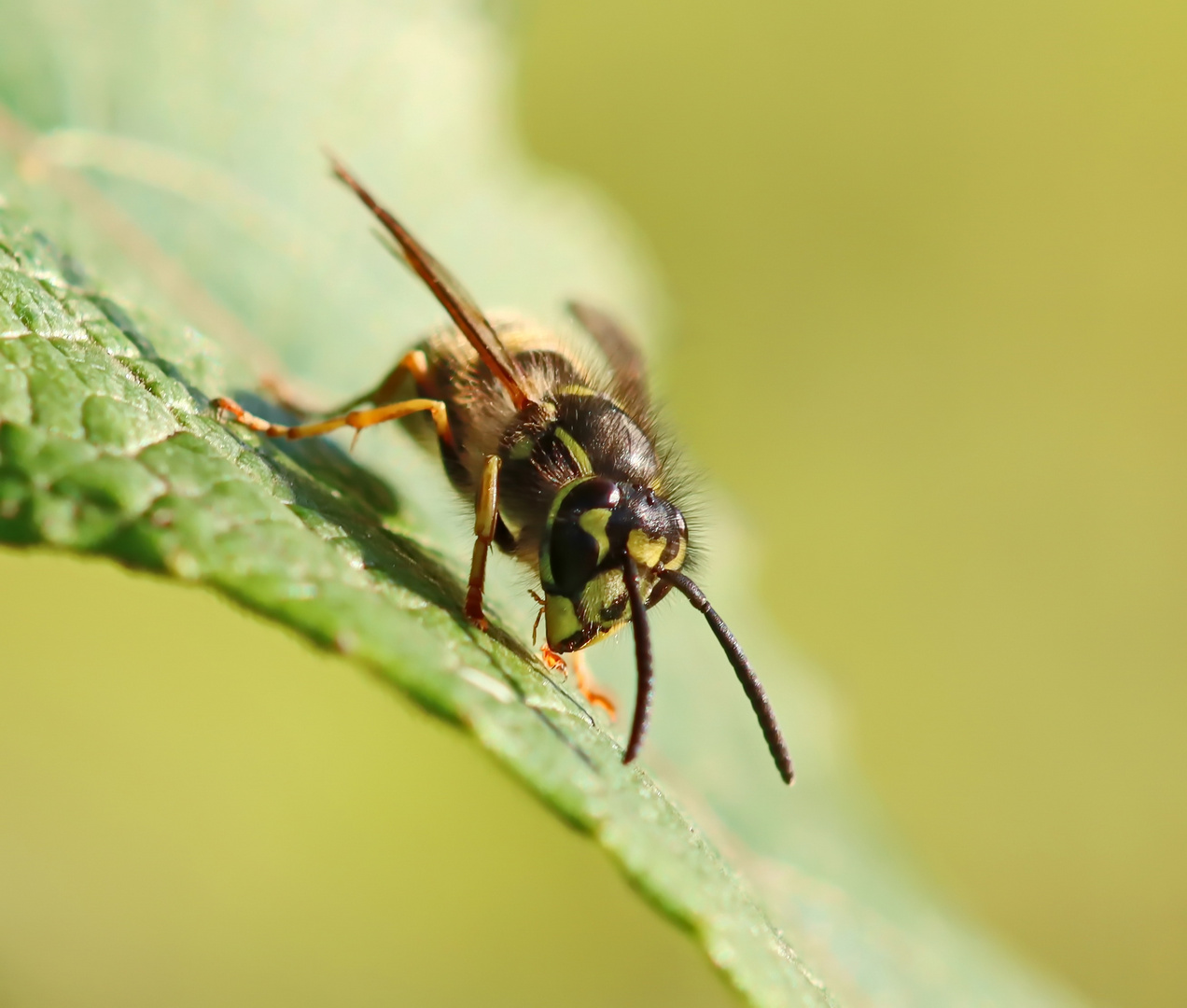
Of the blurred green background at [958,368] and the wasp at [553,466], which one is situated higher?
the wasp at [553,466]

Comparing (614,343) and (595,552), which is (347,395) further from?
(595,552)

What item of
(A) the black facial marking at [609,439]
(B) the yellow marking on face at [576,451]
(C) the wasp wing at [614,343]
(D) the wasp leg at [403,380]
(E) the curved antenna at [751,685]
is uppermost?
(A) the black facial marking at [609,439]

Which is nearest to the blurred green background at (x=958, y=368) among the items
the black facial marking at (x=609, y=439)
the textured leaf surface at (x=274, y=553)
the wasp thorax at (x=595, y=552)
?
the black facial marking at (x=609, y=439)

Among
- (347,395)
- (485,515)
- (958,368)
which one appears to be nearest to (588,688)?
(485,515)

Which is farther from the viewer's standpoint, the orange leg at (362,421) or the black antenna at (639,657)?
the orange leg at (362,421)

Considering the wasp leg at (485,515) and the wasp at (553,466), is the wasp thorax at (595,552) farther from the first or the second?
the wasp leg at (485,515)

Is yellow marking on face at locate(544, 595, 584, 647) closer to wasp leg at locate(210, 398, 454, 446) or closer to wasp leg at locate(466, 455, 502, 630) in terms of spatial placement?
wasp leg at locate(466, 455, 502, 630)

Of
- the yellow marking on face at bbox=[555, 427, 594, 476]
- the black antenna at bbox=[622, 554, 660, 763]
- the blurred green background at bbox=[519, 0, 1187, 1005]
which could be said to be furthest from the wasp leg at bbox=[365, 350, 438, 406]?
the blurred green background at bbox=[519, 0, 1187, 1005]
